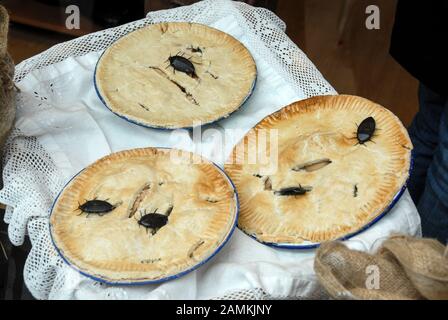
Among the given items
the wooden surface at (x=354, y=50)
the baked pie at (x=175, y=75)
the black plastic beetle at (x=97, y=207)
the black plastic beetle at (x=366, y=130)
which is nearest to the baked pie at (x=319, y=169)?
the black plastic beetle at (x=366, y=130)

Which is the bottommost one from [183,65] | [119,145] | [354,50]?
[354,50]

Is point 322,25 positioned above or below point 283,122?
below

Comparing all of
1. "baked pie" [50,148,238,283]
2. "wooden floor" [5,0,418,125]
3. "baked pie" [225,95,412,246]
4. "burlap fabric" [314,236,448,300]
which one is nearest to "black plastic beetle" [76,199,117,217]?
"baked pie" [50,148,238,283]

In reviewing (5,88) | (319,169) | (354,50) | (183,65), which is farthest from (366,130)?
(354,50)

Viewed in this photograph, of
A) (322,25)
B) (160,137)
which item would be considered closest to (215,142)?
(160,137)

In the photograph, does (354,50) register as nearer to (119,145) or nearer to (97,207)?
(119,145)

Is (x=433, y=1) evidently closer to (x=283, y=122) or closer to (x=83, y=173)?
(x=283, y=122)

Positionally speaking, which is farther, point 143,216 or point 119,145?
point 119,145
